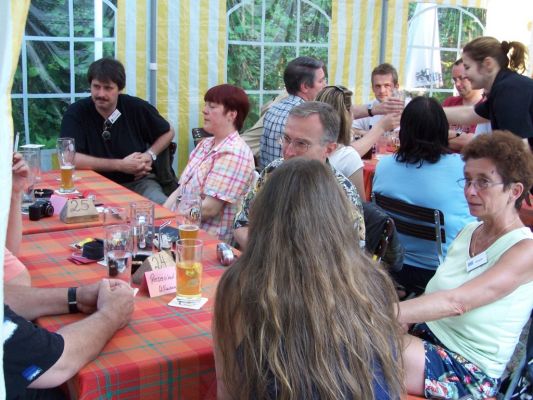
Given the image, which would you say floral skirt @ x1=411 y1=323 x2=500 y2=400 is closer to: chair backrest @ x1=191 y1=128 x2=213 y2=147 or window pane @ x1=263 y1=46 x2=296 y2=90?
chair backrest @ x1=191 y1=128 x2=213 y2=147

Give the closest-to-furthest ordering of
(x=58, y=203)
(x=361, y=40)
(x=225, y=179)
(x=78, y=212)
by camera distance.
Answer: (x=78, y=212)
(x=58, y=203)
(x=225, y=179)
(x=361, y=40)

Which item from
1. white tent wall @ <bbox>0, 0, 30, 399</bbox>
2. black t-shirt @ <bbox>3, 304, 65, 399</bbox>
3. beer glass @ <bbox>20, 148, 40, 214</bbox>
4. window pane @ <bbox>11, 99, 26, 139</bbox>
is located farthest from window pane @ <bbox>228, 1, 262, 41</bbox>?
white tent wall @ <bbox>0, 0, 30, 399</bbox>

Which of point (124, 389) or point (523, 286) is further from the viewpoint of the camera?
point (523, 286)

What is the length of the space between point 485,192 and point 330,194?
102 cm

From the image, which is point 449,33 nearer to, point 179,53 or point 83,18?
point 179,53

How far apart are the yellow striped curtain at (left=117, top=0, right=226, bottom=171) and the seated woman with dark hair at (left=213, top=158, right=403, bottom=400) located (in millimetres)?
3995

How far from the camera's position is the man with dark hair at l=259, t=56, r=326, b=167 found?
4.20m

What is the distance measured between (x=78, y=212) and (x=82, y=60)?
2.59m

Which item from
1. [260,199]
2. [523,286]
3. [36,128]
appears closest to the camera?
[260,199]

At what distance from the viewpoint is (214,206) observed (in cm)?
325

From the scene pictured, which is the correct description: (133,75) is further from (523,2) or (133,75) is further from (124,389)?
(523,2)

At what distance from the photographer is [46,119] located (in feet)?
16.3

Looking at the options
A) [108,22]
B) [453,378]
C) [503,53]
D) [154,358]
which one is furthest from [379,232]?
[108,22]

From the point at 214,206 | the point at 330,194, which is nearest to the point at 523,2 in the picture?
the point at 214,206
